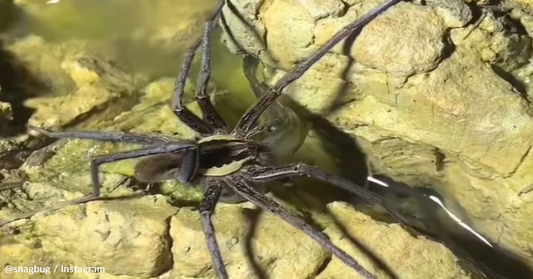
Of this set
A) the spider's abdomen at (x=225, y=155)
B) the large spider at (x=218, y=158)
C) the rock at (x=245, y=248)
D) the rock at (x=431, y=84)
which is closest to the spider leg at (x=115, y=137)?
the large spider at (x=218, y=158)

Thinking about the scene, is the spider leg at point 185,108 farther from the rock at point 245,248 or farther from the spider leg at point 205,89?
the rock at point 245,248

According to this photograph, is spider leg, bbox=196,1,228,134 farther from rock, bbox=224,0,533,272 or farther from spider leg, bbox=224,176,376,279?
spider leg, bbox=224,176,376,279

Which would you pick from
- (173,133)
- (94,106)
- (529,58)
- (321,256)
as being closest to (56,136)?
(94,106)

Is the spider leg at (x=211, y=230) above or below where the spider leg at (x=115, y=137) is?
below

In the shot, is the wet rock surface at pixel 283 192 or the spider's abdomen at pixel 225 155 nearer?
the wet rock surface at pixel 283 192

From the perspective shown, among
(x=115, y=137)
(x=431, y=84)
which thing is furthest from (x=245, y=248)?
(x=431, y=84)

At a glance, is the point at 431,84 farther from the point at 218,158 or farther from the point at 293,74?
the point at 218,158

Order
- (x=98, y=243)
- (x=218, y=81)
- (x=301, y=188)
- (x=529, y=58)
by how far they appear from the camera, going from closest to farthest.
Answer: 1. (x=98, y=243)
2. (x=529, y=58)
3. (x=301, y=188)
4. (x=218, y=81)

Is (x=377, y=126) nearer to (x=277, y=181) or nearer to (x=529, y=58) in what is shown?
(x=277, y=181)
